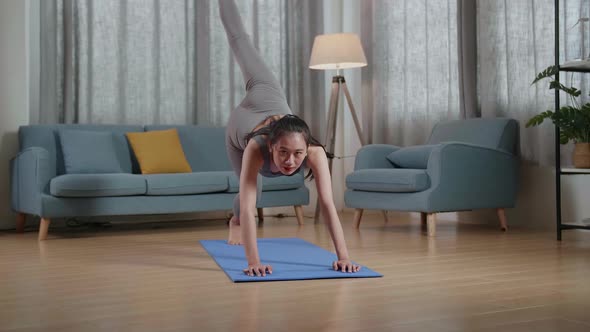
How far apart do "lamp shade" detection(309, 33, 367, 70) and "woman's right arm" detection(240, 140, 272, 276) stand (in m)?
2.77

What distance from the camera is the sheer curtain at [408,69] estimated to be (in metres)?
5.62

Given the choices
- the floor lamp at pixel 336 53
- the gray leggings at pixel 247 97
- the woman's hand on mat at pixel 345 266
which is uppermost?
the floor lamp at pixel 336 53

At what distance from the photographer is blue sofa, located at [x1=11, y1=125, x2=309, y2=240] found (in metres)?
4.46

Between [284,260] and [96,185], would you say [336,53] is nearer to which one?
[96,185]

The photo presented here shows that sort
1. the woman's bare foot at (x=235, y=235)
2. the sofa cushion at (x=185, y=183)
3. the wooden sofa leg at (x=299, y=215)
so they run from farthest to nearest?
the wooden sofa leg at (x=299, y=215), the sofa cushion at (x=185, y=183), the woman's bare foot at (x=235, y=235)

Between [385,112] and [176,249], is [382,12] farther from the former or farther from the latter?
[176,249]

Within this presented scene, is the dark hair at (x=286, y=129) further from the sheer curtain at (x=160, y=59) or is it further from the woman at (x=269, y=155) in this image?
the sheer curtain at (x=160, y=59)

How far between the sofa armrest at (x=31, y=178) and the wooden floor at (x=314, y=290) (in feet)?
1.13

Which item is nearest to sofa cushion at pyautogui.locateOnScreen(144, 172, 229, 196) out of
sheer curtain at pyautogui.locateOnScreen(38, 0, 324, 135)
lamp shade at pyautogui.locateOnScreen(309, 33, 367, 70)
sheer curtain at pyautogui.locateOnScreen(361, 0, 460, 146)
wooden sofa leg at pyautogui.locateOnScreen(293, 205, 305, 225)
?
wooden sofa leg at pyautogui.locateOnScreen(293, 205, 305, 225)

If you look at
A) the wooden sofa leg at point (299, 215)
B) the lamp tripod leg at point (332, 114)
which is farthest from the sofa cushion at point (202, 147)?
the lamp tripod leg at point (332, 114)

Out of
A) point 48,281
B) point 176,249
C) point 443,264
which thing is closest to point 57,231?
point 176,249

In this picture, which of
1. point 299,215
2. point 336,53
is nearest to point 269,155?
point 299,215

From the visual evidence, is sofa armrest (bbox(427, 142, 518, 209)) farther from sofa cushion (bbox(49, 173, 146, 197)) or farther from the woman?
sofa cushion (bbox(49, 173, 146, 197))

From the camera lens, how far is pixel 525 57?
16.1ft
